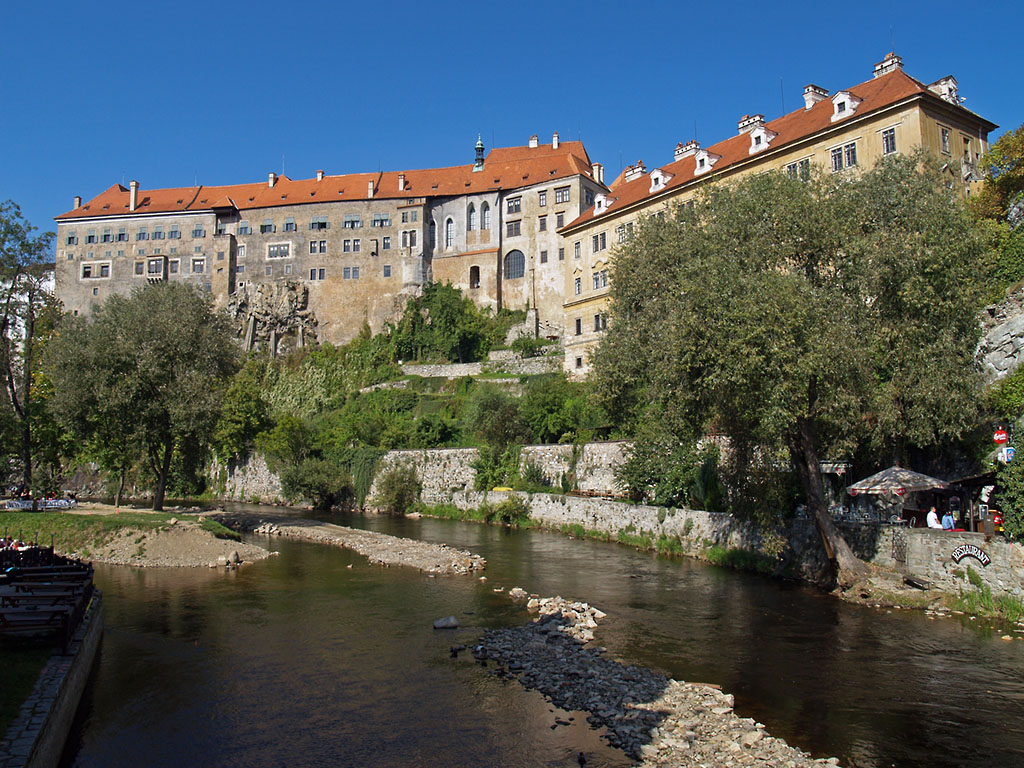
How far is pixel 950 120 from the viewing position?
102 ft

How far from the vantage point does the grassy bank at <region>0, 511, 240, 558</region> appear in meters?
23.1

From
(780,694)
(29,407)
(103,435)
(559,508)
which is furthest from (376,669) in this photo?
(29,407)

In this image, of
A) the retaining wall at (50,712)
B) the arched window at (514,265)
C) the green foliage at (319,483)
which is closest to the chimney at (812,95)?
the arched window at (514,265)

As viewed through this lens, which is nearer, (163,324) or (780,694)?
(780,694)

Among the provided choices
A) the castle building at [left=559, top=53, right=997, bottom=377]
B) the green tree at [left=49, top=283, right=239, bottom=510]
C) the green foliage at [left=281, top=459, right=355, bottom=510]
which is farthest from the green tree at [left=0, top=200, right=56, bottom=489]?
the castle building at [left=559, top=53, right=997, bottom=377]

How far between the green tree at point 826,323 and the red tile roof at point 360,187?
42707 millimetres

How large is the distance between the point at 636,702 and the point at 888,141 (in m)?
29.0

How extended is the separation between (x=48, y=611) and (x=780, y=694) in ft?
36.2

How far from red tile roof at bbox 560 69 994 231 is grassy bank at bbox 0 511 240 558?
29.5 metres

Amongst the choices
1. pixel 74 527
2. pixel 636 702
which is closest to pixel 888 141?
pixel 636 702

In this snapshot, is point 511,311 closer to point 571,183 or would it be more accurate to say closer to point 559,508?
point 571,183

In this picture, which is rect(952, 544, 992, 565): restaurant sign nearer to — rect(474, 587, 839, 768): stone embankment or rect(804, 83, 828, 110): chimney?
rect(474, 587, 839, 768): stone embankment

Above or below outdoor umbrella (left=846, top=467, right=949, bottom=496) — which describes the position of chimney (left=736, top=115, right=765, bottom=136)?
above

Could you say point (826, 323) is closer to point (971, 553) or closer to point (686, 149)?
point (971, 553)
